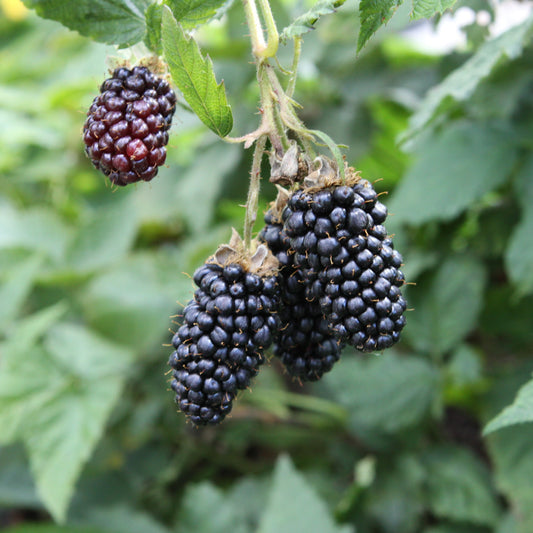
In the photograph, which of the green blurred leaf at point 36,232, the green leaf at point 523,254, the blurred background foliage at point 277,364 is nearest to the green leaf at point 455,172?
the blurred background foliage at point 277,364

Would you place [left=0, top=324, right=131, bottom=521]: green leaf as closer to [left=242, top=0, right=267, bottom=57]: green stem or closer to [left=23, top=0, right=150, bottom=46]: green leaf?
[left=23, top=0, right=150, bottom=46]: green leaf

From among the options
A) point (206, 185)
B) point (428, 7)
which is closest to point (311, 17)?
point (428, 7)

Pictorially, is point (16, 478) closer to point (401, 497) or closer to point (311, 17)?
point (401, 497)

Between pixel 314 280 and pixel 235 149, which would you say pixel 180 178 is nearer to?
pixel 235 149

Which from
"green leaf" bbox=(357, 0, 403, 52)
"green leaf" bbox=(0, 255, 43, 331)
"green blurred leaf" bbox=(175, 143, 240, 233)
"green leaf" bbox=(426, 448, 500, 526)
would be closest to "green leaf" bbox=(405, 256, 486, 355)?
"green leaf" bbox=(426, 448, 500, 526)

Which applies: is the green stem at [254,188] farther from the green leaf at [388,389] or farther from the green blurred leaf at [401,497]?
the green blurred leaf at [401,497]
